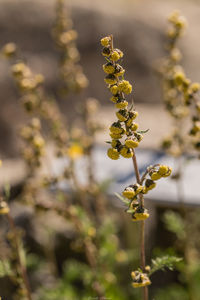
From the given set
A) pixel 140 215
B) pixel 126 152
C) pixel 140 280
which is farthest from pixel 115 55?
pixel 140 280

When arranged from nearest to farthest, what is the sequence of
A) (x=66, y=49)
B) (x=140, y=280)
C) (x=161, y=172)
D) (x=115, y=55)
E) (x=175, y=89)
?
(x=115, y=55) < (x=161, y=172) < (x=140, y=280) < (x=175, y=89) < (x=66, y=49)

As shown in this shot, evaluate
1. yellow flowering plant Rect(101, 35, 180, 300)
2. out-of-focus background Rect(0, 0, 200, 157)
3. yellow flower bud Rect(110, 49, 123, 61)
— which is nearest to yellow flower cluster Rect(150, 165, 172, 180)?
yellow flowering plant Rect(101, 35, 180, 300)

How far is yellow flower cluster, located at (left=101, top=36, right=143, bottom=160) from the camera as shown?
1.41 meters

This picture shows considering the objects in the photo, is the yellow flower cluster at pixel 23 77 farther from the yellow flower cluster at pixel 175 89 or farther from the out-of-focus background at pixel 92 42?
the out-of-focus background at pixel 92 42

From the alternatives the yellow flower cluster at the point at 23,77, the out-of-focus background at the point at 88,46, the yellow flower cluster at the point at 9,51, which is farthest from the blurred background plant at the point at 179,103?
the out-of-focus background at the point at 88,46

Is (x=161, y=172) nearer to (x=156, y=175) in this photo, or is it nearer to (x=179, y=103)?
(x=156, y=175)

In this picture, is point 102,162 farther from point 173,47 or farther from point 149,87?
point 149,87

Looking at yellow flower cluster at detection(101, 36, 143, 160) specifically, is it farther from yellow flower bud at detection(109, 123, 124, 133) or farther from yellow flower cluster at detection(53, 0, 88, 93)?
yellow flower cluster at detection(53, 0, 88, 93)

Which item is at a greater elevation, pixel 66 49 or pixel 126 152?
pixel 66 49

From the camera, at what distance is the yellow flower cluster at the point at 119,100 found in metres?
1.41

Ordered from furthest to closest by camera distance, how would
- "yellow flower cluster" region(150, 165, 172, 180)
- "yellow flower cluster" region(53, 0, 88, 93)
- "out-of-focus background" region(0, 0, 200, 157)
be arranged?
"out-of-focus background" region(0, 0, 200, 157) < "yellow flower cluster" region(53, 0, 88, 93) < "yellow flower cluster" region(150, 165, 172, 180)

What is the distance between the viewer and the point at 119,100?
4.74 ft

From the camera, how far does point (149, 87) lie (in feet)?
31.1

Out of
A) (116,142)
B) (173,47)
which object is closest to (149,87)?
→ (173,47)
